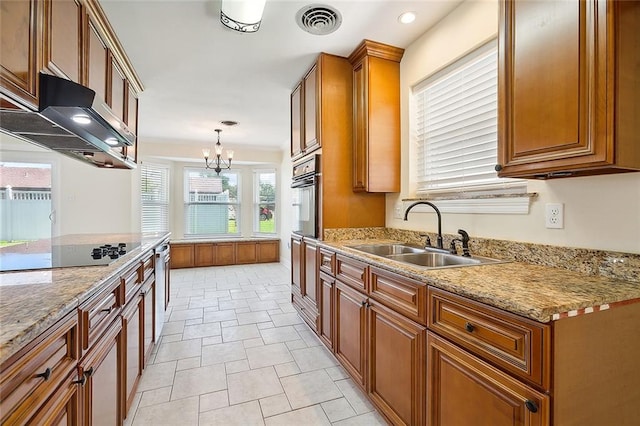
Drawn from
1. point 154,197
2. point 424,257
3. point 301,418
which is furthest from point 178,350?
point 154,197

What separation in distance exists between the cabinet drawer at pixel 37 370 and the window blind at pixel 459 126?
2.17 m

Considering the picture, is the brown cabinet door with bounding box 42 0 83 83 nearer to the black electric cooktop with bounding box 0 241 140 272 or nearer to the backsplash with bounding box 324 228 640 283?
the black electric cooktop with bounding box 0 241 140 272

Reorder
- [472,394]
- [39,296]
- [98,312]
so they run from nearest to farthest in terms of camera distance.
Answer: [39,296]
[472,394]
[98,312]

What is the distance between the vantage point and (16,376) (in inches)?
28.7

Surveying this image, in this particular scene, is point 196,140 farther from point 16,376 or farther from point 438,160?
point 16,376

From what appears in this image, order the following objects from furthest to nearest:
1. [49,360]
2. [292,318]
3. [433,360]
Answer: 1. [292,318]
2. [433,360]
3. [49,360]

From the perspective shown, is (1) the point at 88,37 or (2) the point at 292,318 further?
(2) the point at 292,318

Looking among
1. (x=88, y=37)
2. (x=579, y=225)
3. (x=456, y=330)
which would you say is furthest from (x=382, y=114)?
(x=88, y=37)

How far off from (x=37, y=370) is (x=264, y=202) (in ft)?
20.1

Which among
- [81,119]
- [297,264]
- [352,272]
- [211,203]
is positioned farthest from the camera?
[211,203]

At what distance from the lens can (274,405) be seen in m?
1.87

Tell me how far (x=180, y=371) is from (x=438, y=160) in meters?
2.56

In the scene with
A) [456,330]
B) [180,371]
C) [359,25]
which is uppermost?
[359,25]

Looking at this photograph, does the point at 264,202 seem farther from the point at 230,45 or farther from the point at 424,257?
the point at 424,257
